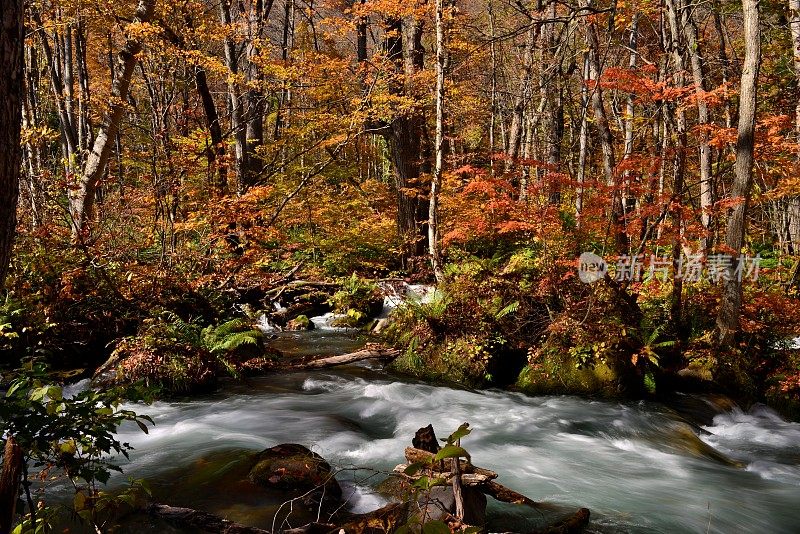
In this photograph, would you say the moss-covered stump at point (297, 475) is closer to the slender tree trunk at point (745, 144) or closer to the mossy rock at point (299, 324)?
the slender tree trunk at point (745, 144)

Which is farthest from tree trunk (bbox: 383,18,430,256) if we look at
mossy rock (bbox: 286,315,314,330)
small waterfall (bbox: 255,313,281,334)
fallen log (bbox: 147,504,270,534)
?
fallen log (bbox: 147,504,270,534)

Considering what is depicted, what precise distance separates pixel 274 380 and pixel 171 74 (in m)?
6.33

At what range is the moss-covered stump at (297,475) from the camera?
14.7ft

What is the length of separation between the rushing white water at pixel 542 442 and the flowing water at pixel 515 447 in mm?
19

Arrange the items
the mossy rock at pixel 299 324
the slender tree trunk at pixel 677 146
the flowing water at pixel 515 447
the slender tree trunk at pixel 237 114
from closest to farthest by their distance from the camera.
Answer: the flowing water at pixel 515 447
the slender tree trunk at pixel 677 146
the mossy rock at pixel 299 324
the slender tree trunk at pixel 237 114

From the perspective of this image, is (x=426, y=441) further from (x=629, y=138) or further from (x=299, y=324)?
(x=629, y=138)

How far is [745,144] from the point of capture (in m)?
7.88

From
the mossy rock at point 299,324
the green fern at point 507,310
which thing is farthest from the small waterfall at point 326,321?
the green fern at point 507,310

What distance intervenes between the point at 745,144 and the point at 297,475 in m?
7.56

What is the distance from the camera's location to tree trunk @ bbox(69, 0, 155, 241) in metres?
9.95

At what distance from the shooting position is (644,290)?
952 cm

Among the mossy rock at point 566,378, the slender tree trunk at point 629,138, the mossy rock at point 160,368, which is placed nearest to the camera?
the mossy rock at point 160,368

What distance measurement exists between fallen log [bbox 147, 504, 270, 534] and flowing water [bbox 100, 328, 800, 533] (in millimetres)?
472

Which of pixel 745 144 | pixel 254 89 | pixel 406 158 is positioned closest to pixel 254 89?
pixel 254 89
